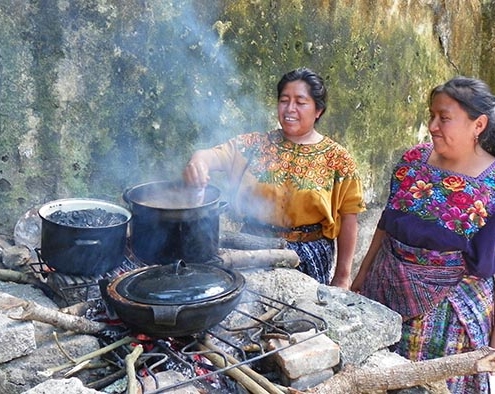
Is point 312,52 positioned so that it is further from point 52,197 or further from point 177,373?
point 177,373

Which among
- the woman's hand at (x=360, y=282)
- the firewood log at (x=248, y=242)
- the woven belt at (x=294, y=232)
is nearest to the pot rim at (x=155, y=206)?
the firewood log at (x=248, y=242)

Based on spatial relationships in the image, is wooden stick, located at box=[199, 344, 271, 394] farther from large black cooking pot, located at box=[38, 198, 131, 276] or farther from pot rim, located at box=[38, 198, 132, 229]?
pot rim, located at box=[38, 198, 132, 229]

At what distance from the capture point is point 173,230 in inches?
105

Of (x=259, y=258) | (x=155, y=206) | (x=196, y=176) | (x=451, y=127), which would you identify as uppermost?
(x=451, y=127)

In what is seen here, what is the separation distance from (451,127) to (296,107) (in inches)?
34.4

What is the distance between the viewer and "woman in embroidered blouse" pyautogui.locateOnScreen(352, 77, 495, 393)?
2.90 m

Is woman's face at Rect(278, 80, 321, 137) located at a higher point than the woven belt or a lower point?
higher

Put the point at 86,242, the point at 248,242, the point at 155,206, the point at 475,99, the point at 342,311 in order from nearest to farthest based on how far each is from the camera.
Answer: the point at 86,242, the point at 342,311, the point at 155,206, the point at 475,99, the point at 248,242

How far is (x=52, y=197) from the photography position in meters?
3.37

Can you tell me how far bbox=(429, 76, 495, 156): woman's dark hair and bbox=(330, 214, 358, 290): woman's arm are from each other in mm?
898

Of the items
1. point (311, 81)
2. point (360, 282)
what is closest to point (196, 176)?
point (311, 81)

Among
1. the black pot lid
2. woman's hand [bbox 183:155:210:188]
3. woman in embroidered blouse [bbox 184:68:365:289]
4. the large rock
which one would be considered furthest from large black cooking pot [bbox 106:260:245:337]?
woman in embroidered blouse [bbox 184:68:365:289]

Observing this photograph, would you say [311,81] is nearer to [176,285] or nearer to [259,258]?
[259,258]

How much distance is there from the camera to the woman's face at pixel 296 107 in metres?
3.34
